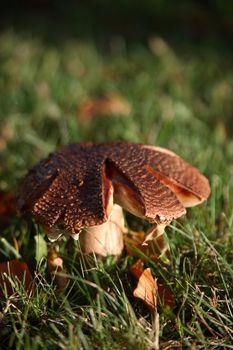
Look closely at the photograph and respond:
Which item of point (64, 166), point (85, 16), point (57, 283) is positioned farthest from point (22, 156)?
point (85, 16)

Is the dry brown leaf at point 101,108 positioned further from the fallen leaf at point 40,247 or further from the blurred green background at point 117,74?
the fallen leaf at point 40,247

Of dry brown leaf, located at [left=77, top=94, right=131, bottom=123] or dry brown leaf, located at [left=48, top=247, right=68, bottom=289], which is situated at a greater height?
dry brown leaf, located at [left=77, top=94, right=131, bottom=123]

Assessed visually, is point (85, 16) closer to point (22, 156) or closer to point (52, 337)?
Answer: point (22, 156)

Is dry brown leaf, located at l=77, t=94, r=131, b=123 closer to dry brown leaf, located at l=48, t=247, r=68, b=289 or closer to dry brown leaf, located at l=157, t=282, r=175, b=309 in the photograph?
dry brown leaf, located at l=48, t=247, r=68, b=289

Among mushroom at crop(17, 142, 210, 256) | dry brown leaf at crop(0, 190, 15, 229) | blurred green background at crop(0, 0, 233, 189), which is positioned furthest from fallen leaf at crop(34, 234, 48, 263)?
blurred green background at crop(0, 0, 233, 189)

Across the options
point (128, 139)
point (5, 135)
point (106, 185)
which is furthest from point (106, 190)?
point (5, 135)

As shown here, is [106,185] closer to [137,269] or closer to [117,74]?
[137,269]
